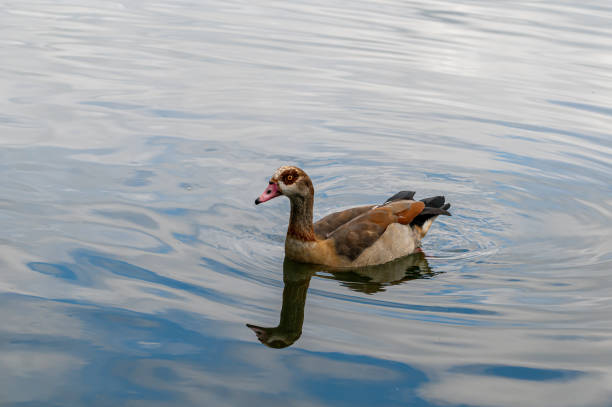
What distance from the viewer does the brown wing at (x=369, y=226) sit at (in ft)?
31.7

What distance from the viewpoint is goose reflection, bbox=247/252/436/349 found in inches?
291

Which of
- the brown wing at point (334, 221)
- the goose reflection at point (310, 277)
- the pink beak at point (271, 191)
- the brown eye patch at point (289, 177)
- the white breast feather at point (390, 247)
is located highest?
the brown eye patch at point (289, 177)

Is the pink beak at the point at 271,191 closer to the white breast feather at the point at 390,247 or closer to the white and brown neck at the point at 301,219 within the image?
the white and brown neck at the point at 301,219

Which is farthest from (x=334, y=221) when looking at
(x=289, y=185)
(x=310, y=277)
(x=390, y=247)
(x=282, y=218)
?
(x=310, y=277)

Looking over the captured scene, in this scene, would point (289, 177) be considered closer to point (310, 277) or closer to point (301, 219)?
point (301, 219)

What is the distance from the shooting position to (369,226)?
32.8 ft

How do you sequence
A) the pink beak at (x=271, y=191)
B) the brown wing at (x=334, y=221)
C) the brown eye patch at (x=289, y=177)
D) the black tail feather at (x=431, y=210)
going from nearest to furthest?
the pink beak at (x=271, y=191)
the brown eye patch at (x=289, y=177)
the brown wing at (x=334, y=221)
the black tail feather at (x=431, y=210)

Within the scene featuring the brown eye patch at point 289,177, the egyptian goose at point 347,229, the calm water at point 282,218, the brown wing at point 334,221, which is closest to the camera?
the calm water at point 282,218

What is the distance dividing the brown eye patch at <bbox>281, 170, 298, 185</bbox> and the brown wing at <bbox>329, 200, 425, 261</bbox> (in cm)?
98

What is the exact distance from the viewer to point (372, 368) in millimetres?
6699

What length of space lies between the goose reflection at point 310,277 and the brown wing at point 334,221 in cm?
69

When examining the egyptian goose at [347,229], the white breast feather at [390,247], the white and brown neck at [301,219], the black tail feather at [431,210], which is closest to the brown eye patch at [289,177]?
the egyptian goose at [347,229]

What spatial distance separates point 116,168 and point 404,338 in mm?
6278

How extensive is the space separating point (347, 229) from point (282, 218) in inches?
59.7
